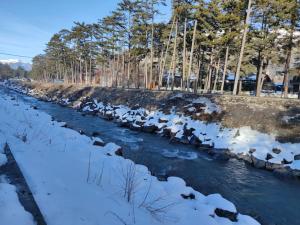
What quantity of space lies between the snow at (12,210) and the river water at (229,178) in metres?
5.91

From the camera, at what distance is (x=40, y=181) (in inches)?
216

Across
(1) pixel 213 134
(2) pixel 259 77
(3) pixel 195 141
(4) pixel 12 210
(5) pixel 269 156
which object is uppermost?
(2) pixel 259 77

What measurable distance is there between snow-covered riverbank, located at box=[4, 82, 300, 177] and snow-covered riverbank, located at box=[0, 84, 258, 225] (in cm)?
780

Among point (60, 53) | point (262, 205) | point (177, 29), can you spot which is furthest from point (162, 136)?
point (60, 53)

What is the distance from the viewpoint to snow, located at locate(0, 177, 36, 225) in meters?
3.92

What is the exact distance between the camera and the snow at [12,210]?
392 centimetres

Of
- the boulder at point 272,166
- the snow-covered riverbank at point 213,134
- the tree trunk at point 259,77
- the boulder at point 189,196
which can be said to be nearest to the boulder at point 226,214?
the boulder at point 189,196

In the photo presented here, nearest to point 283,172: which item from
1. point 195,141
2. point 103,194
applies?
point 195,141

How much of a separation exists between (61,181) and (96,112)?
82.0ft

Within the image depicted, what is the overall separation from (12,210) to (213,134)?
15.7m

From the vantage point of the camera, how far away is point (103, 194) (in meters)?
5.45

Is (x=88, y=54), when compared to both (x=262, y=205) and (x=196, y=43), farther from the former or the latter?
(x=262, y=205)

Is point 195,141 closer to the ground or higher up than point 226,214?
closer to the ground

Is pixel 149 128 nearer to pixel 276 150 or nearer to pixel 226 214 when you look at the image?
pixel 276 150
